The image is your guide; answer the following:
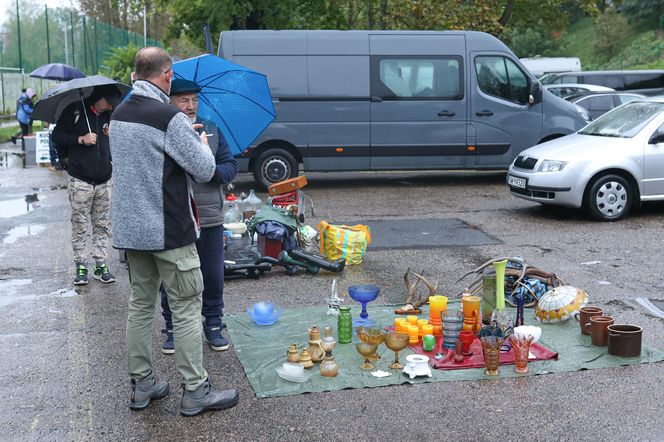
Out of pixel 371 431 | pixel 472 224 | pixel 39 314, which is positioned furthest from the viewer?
pixel 472 224

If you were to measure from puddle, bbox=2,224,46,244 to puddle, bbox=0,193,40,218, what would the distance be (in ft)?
3.57

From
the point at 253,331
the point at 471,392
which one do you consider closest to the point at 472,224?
the point at 253,331

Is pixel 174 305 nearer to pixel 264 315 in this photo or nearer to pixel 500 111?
pixel 264 315

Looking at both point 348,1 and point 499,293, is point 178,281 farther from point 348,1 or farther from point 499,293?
point 348,1

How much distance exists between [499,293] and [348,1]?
61.5ft

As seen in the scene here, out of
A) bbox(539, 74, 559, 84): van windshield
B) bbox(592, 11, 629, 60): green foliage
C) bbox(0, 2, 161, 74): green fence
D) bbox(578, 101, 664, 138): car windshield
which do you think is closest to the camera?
bbox(578, 101, 664, 138): car windshield

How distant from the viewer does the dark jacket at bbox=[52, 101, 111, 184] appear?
7.36 m

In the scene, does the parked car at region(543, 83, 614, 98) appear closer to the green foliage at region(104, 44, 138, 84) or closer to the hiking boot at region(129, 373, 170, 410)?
the green foliage at region(104, 44, 138, 84)

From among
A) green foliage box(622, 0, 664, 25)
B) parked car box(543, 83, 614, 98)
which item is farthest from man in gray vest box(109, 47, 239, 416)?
green foliage box(622, 0, 664, 25)

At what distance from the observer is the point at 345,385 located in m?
4.99

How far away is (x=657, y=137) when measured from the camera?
1068 centimetres

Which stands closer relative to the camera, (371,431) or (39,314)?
(371,431)

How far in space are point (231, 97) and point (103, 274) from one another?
259cm

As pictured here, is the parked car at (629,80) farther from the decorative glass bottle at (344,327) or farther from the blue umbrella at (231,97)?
the decorative glass bottle at (344,327)
